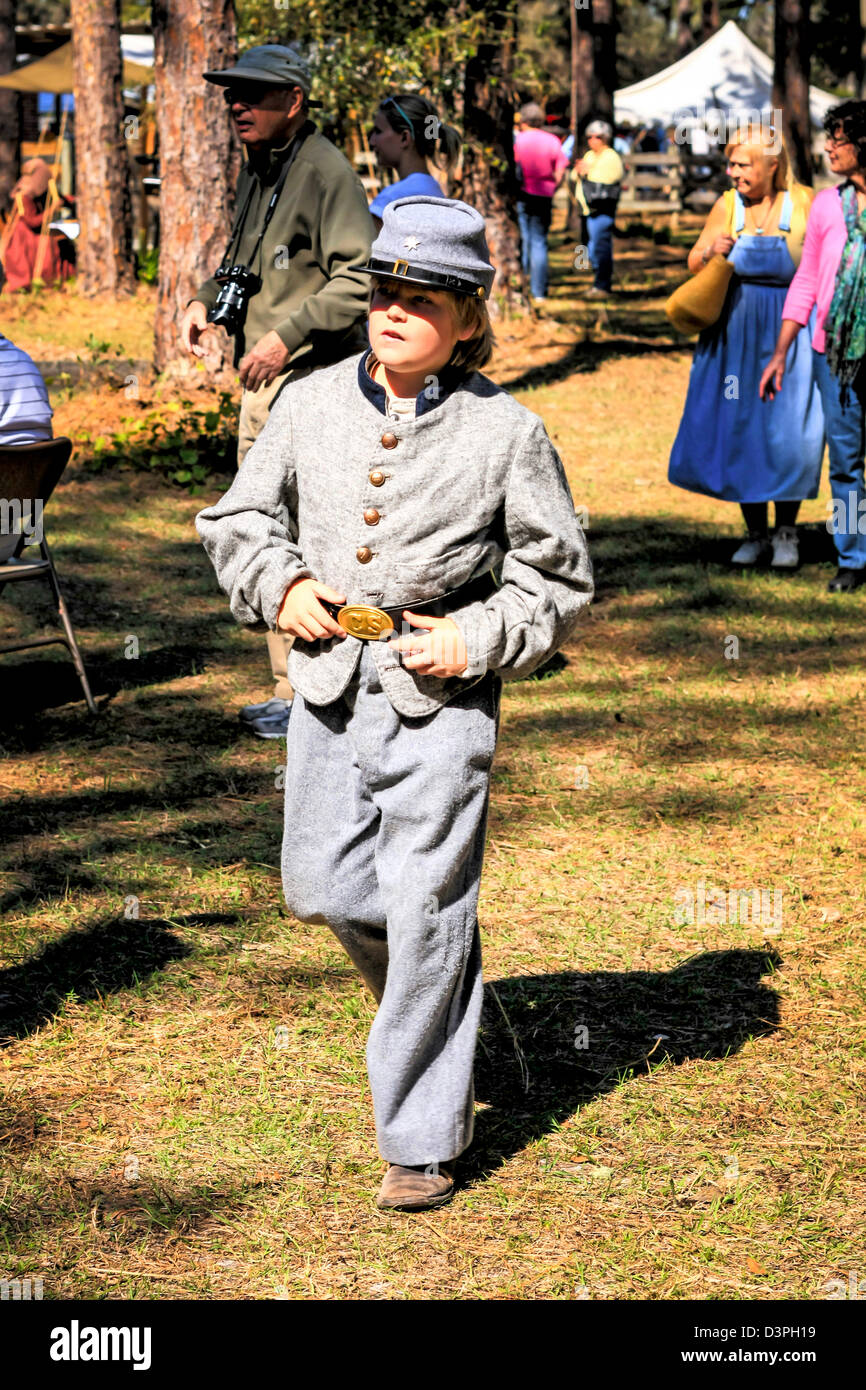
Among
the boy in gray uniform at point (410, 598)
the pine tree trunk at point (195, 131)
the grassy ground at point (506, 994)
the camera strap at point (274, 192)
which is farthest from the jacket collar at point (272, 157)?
the pine tree trunk at point (195, 131)

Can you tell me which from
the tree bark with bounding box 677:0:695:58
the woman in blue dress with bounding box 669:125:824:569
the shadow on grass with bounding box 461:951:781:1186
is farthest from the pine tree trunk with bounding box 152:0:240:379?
the tree bark with bounding box 677:0:695:58

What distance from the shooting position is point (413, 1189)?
3244 mm

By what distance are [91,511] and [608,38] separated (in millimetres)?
21589

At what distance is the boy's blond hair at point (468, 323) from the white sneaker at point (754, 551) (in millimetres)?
6167

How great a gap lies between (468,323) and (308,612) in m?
0.61

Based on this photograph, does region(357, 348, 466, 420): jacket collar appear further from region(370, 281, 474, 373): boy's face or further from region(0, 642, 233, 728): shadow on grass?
region(0, 642, 233, 728): shadow on grass

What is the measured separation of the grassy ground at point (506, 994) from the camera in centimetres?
318

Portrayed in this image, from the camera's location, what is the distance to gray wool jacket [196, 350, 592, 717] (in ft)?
9.90

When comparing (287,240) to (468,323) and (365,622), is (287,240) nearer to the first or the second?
(468,323)

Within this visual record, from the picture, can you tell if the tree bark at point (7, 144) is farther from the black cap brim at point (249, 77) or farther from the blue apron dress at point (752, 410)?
the black cap brim at point (249, 77)

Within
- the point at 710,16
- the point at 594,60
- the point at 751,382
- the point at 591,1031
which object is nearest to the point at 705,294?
the point at 751,382
